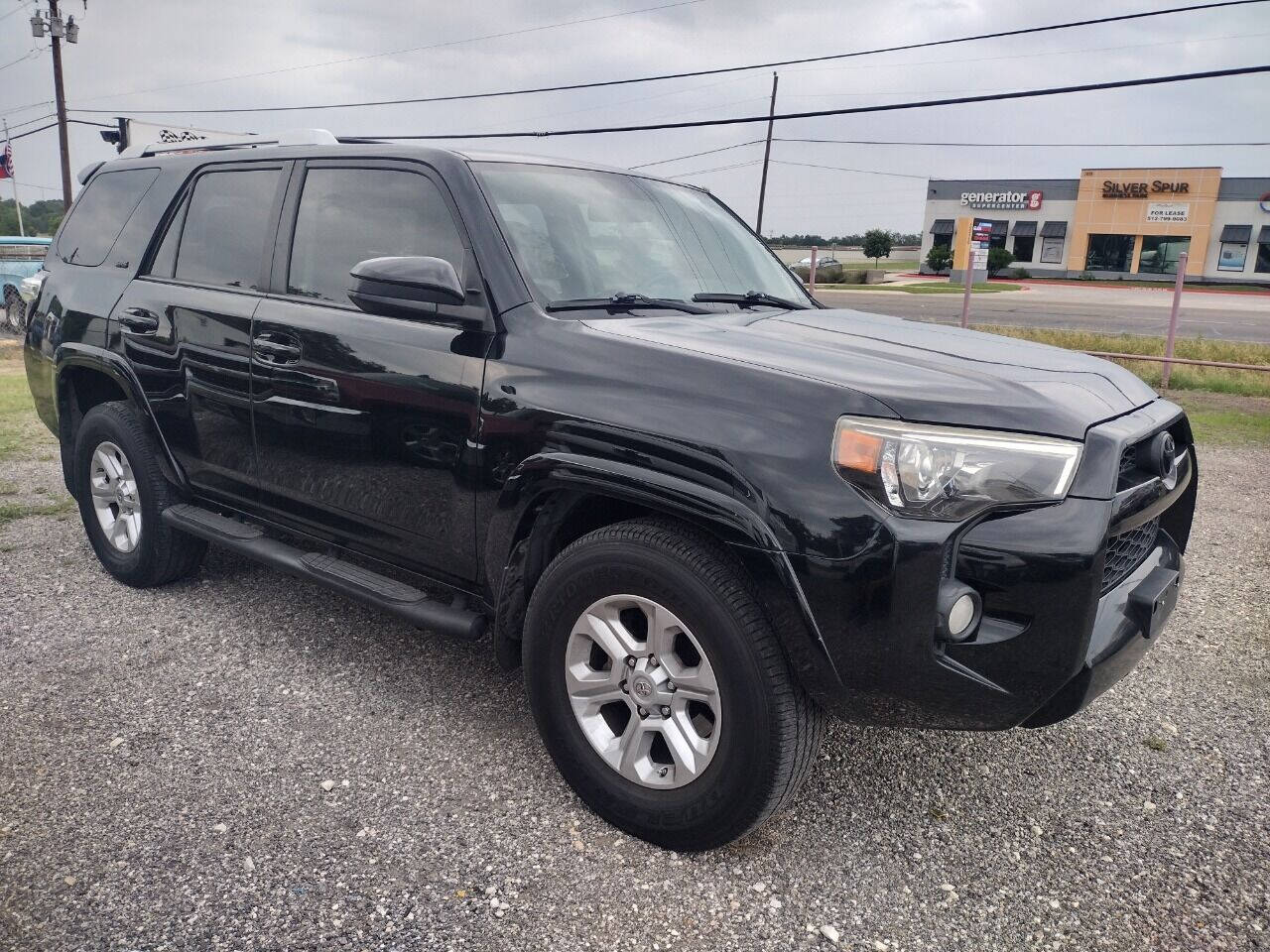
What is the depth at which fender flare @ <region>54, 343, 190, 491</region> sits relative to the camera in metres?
4.17

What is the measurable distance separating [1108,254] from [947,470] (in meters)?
64.0

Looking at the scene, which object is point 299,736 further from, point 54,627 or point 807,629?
point 807,629

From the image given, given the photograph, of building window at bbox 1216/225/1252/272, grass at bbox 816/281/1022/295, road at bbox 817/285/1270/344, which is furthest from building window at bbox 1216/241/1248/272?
grass at bbox 816/281/1022/295

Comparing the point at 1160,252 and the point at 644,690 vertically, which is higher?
the point at 1160,252

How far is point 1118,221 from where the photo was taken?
56969 mm

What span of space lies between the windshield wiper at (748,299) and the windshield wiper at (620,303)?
0.43 feet

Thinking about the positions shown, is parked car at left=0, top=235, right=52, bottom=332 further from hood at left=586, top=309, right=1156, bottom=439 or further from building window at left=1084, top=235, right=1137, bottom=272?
building window at left=1084, top=235, right=1137, bottom=272

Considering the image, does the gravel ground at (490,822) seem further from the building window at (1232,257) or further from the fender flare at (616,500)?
the building window at (1232,257)

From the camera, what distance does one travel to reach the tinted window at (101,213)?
175 inches

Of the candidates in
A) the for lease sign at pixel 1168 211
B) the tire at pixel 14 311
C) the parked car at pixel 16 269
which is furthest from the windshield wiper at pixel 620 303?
the for lease sign at pixel 1168 211

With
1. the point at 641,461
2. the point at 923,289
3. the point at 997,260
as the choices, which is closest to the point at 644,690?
the point at 641,461

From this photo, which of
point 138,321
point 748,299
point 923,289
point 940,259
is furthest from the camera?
point 940,259

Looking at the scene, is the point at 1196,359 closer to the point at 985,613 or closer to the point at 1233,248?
the point at 985,613

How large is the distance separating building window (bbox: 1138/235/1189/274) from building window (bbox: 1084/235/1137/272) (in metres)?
0.86
